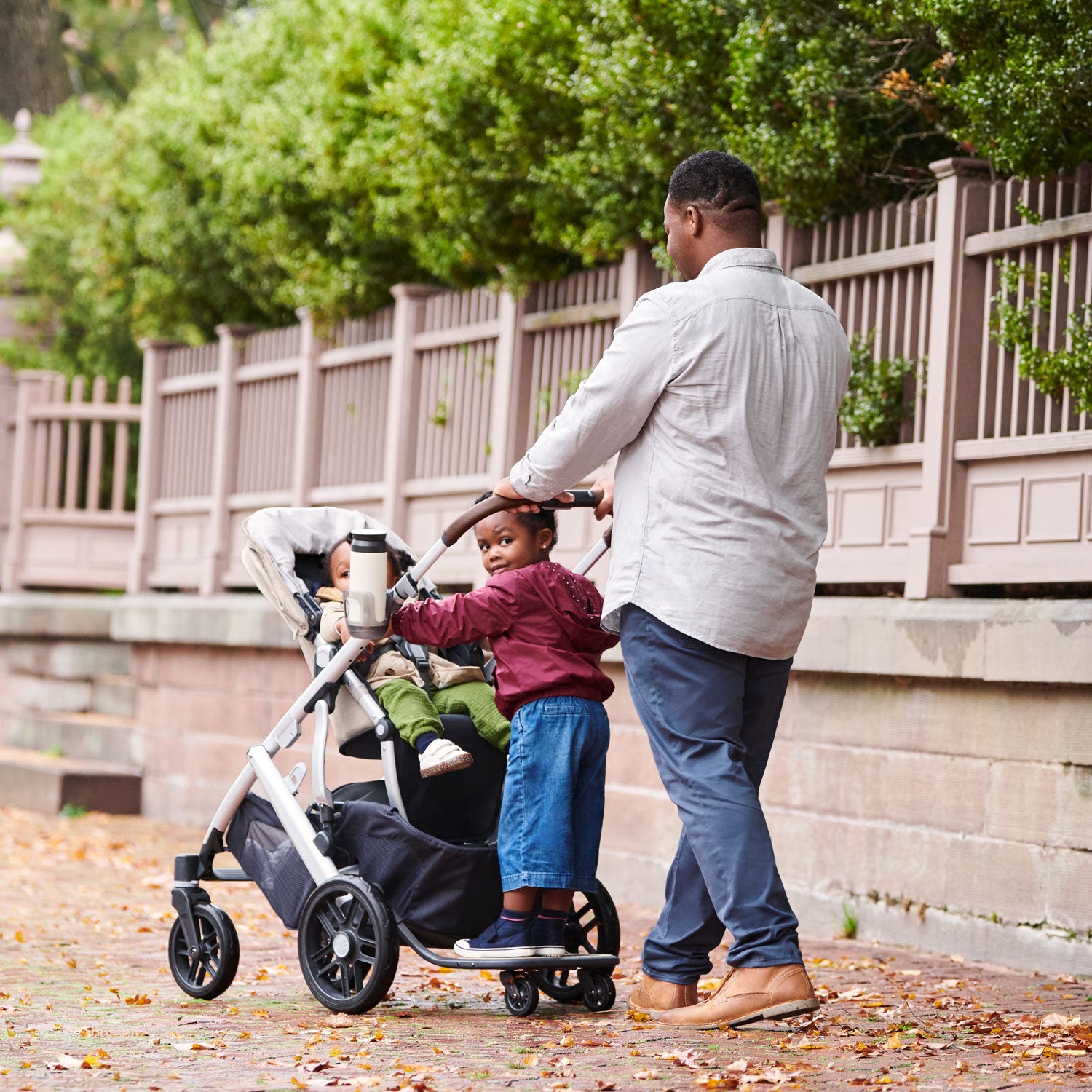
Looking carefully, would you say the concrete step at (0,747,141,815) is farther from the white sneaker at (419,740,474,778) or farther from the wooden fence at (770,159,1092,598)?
the white sneaker at (419,740,474,778)

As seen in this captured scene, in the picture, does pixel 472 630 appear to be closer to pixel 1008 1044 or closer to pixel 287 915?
pixel 287 915

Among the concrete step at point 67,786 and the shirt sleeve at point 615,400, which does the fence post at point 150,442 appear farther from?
the shirt sleeve at point 615,400

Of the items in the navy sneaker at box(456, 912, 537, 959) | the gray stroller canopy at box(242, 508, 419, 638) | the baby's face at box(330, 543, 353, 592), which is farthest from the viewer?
the baby's face at box(330, 543, 353, 592)

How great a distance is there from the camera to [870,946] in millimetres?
6645

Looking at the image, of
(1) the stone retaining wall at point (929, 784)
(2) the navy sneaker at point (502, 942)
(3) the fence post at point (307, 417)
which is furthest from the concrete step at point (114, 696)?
(2) the navy sneaker at point (502, 942)

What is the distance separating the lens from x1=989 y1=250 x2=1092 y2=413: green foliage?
607cm

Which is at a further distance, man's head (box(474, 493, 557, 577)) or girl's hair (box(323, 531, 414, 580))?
girl's hair (box(323, 531, 414, 580))

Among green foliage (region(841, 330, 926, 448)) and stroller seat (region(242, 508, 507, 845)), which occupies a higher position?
green foliage (region(841, 330, 926, 448))

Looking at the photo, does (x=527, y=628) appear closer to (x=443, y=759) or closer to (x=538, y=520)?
(x=538, y=520)

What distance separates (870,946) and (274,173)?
6238 millimetres

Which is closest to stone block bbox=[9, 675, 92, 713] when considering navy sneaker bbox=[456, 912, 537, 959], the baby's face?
the baby's face

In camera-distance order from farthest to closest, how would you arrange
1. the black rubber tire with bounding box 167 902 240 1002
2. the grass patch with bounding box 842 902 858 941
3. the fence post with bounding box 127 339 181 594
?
the fence post with bounding box 127 339 181 594, the grass patch with bounding box 842 902 858 941, the black rubber tire with bounding box 167 902 240 1002

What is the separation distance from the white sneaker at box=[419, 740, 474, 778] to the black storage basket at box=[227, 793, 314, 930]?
545mm

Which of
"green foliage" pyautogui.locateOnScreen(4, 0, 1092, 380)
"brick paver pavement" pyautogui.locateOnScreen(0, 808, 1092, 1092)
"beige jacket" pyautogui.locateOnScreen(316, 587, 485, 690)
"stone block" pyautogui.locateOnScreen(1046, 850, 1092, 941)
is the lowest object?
"brick paver pavement" pyautogui.locateOnScreen(0, 808, 1092, 1092)
